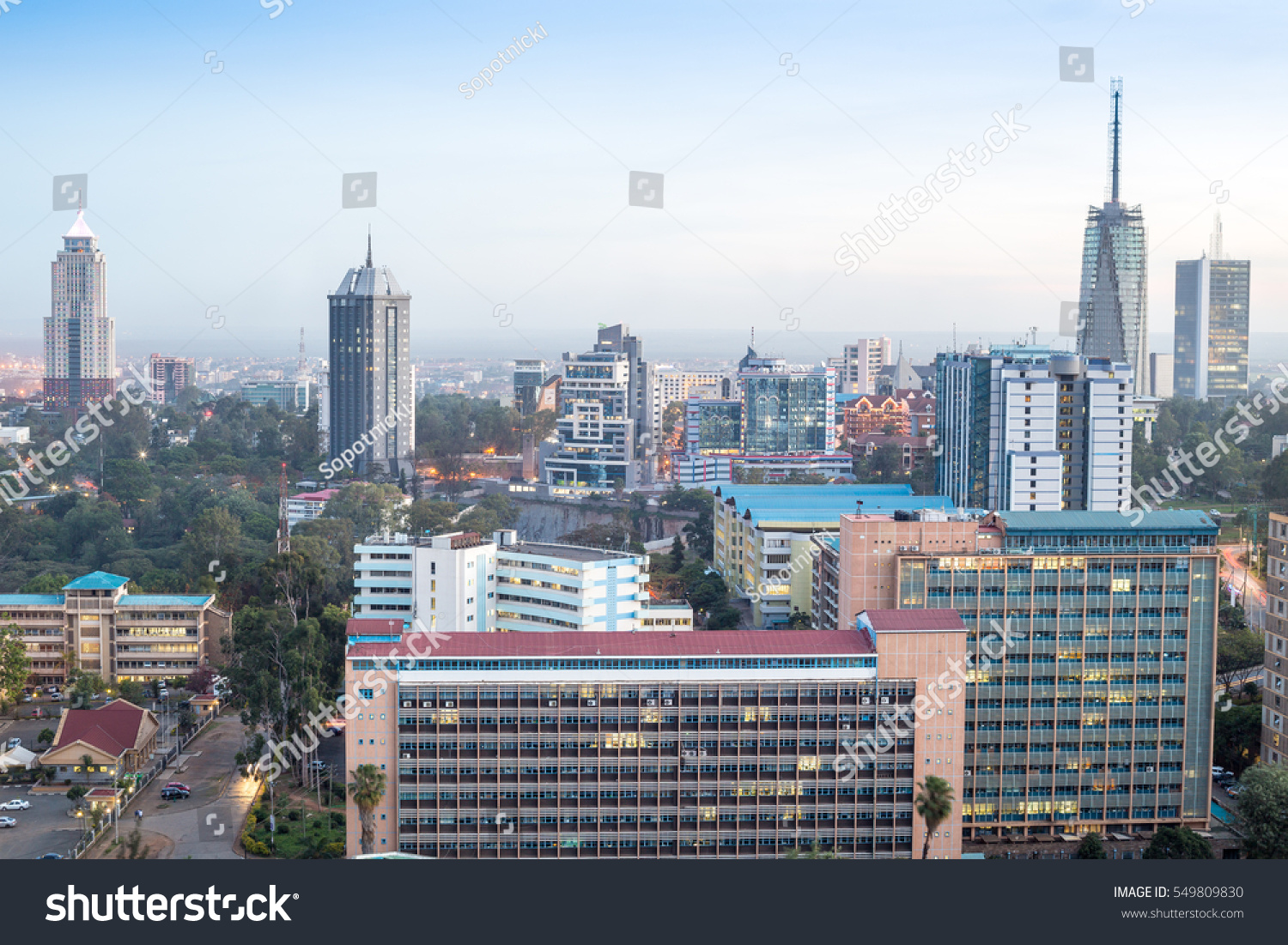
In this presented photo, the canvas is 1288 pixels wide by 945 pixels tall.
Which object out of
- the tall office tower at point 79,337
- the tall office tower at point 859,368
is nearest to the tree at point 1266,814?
the tall office tower at point 79,337

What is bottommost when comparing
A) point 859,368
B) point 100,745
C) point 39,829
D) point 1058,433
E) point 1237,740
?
point 39,829

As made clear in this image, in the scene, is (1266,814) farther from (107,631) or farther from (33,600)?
(33,600)

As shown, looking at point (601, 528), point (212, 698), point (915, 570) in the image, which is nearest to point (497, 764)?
point (915, 570)

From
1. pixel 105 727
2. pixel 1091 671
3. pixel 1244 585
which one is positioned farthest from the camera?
pixel 1244 585

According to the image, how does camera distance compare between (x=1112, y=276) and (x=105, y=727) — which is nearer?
(x=105, y=727)

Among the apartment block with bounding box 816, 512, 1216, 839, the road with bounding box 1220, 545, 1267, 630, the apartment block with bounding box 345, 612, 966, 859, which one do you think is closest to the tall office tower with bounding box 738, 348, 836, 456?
the road with bounding box 1220, 545, 1267, 630

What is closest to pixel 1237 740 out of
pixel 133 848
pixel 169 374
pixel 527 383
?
pixel 133 848

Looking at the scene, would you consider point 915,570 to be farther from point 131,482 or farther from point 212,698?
point 131,482

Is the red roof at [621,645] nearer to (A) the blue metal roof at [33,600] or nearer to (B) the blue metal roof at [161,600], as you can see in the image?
(B) the blue metal roof at [161,600]
